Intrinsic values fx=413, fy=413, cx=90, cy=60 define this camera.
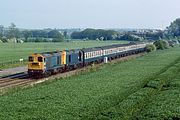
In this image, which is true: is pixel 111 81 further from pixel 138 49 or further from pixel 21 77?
pixel 138 49

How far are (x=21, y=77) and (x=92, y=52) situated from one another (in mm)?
23002

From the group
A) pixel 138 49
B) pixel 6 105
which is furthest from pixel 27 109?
pixel 138 49

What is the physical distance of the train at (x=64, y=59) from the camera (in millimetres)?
50438

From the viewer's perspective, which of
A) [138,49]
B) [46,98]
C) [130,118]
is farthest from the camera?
[138,49]

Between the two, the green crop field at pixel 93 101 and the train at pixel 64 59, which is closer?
the green crop field at pixel 93 101

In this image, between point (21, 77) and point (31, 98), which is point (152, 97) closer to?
point (31, 98)

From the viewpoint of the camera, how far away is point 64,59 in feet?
189

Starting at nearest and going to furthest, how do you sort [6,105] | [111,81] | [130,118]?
[130,118]
[6,105]
[111,81]

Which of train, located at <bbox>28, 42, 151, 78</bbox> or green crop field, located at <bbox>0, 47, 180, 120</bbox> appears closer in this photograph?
green crop field, located at <bbox>0, 47, 180, 120</bbox>

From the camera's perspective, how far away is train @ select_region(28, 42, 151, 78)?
5044 cm

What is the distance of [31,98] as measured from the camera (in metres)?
34.2

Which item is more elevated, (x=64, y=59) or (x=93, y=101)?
(x=64, y=59)

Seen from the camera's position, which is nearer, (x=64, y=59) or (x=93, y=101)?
(x=93, y=101)

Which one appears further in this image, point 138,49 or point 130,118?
point 138,49
